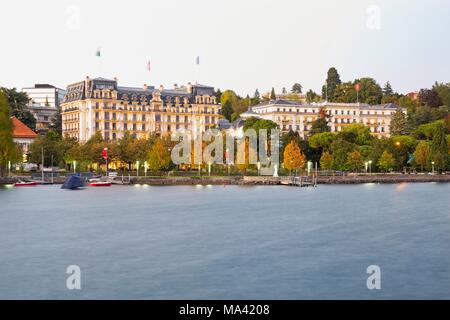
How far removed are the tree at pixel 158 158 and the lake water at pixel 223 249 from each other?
44.4m

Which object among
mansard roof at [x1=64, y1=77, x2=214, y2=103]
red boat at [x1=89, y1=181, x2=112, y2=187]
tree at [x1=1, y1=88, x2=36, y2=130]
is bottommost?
red boat at [x1=89, y1=181, x2=112, y2=187]

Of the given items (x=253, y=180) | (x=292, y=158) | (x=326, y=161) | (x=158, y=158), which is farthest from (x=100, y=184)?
(x=326, y=161)

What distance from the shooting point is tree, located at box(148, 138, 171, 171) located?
400ft

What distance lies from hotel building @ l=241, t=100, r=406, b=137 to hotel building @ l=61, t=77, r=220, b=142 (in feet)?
63.4

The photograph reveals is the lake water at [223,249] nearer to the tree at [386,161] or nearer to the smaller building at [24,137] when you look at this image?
the tree at [386,161]

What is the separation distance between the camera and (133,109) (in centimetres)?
15875

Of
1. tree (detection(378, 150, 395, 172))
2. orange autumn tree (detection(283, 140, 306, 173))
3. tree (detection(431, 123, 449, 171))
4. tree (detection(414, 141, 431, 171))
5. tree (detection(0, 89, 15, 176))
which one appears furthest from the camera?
tree (detection(414, 141, 431, 171))

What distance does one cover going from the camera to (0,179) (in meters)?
110

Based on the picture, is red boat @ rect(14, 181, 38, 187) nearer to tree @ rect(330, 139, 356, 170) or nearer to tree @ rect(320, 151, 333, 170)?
tree @ rect(320, 151, 333, 170)

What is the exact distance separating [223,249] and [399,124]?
13498 cm

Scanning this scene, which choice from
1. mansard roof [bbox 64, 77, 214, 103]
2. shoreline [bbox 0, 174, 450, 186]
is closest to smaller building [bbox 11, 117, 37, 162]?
mansard roof [bbox 64, 77, 214, 103]

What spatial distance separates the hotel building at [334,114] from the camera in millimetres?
182625

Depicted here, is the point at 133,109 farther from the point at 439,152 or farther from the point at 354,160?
the point at 439,152

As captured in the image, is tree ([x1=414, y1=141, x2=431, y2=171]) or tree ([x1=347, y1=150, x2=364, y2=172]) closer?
tree ([x1=347, y1=150, x2=364, y2=172])
